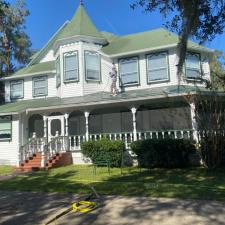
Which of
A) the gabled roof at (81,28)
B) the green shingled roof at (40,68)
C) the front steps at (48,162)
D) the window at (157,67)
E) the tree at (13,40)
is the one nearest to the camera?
the front steps at (48,162)

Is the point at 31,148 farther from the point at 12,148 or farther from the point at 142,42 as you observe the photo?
the point at 142,42

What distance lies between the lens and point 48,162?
66.6 ft

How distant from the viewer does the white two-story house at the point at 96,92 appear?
2183 centimetres

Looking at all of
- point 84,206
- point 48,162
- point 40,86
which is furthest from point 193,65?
point 84,206

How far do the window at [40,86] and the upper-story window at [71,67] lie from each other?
3.30m

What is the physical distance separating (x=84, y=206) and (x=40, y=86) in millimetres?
19485

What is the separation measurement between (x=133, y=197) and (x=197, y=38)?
5726 mm

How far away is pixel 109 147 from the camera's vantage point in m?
19.0

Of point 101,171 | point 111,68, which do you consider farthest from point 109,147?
point 111,68

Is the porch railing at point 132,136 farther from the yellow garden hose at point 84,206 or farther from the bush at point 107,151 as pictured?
the yellow garden hose at point 84,206

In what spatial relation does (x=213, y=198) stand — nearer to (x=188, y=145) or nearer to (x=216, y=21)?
(x=216, y=21)

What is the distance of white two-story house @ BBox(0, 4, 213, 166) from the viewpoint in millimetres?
21828

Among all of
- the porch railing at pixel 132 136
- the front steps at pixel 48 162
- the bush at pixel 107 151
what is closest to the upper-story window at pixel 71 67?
the porch railing at pixel 132 136

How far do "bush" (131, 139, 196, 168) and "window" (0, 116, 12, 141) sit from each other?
10669 mm
